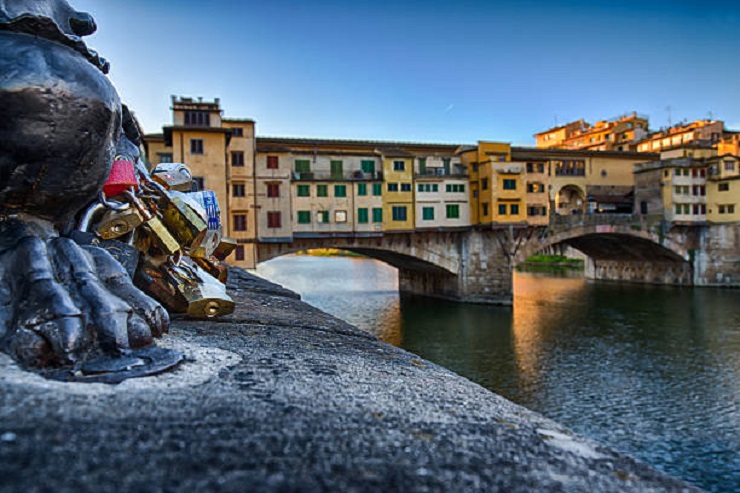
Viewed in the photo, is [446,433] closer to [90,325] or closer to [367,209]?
[90,325]

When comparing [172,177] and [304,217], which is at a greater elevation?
[304,217]

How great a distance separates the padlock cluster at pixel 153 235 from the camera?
531 centimetres

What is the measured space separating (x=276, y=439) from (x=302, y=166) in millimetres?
34077

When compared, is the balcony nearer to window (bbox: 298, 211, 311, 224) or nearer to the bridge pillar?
window (bbox: 298, 211, 311, 224)

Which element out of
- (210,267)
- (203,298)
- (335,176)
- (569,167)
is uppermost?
(569,167)

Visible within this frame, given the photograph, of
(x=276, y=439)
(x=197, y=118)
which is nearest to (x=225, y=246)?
(x=276, y=439)

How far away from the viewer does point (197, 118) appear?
3109 centimetres

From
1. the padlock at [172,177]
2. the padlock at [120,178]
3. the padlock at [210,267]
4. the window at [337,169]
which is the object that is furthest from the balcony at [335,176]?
the padlock at [120,178]

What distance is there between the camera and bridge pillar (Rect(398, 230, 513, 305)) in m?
38.8

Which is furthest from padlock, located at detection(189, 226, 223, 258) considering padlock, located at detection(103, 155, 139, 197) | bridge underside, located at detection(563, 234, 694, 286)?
bridge underside, located at detection(563, 234, 694, 286)

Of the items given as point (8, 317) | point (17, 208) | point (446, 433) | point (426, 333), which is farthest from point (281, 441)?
point (426, 333)

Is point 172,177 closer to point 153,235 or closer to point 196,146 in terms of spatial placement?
point 153,235

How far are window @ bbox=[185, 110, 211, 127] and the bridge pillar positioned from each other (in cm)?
1891

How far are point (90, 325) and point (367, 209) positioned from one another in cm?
3341
